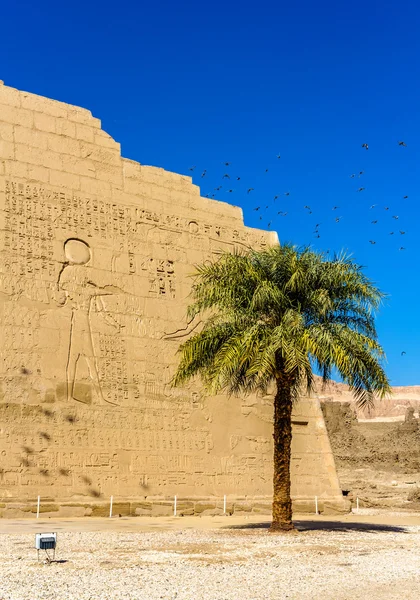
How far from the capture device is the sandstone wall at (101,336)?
1419cm

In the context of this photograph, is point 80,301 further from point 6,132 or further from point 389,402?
point 389,402

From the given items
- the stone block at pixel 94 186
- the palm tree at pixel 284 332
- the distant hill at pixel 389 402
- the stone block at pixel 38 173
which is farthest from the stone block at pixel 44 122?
the distant hill at pixel 389 402

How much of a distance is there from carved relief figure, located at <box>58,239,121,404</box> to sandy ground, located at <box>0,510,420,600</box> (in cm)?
337

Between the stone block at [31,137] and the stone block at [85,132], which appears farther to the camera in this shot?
the stone block at [85,132]

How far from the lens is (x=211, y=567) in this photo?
749 centimetres

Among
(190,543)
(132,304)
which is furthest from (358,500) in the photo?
(190,543)

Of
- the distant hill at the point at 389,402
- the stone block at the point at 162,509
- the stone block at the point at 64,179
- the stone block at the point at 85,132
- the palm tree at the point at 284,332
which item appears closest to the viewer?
the palm tree at the point at 284,332

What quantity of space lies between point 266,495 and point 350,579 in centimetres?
974

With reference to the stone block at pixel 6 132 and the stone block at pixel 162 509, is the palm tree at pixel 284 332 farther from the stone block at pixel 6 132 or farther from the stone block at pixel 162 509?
the stone block at pixel 6 132

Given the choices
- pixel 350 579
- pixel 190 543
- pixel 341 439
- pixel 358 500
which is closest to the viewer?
pixel 350 579

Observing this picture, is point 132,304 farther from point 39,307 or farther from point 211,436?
point 211,436

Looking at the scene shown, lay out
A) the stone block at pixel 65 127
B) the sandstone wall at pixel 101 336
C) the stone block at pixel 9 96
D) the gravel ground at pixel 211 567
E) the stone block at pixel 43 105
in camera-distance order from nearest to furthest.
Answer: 1. the gravel ground at pixel 211 567
2. the sandstone wall at pixel 101 336
3. the stone block at pixel 9 96
4. the stone block at pixel 43 105
5. the stone block at pixel 65 127

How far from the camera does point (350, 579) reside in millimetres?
6996

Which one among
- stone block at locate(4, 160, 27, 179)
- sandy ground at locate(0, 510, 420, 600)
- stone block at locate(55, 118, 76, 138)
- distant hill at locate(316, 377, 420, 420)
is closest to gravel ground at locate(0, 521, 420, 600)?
sandy ground at locate(0, 510, 420, 600)
